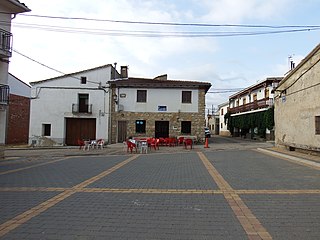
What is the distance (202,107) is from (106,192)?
69.9ft

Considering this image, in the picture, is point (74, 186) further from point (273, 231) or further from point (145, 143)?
point (145, 143)

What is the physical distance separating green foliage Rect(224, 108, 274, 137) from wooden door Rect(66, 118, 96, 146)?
58.7 feet

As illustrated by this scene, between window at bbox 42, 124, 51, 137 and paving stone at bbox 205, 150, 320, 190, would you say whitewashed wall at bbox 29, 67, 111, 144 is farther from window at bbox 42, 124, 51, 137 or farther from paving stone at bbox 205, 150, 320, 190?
paving stone at bbox 205, 150, 320, 190

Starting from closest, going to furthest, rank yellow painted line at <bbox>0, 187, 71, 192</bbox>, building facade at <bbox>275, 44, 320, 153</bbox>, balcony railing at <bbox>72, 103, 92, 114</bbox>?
1. yellow painted line at <bbox>0, 187, 71, 192</bbox>
2. building facade at <bbox>275, 44, 320, 153</bbox>
3. balcony railing at <bbox>72, 103, 92, 114</bbox>

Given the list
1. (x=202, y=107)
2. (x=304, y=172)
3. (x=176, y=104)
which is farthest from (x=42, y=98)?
(x=304, y=172)

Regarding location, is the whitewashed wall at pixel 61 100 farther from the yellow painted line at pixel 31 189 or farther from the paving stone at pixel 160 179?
the yellow painted line at pixel 31 189

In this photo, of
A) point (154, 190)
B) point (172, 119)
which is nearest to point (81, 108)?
point (172, 119)

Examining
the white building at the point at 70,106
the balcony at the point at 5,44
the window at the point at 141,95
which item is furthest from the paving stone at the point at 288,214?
the white building at the point at 70,106

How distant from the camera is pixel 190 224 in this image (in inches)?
175

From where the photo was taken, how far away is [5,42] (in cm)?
1381

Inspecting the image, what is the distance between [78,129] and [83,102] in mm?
2657

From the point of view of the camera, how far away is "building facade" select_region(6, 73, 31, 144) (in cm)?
3162

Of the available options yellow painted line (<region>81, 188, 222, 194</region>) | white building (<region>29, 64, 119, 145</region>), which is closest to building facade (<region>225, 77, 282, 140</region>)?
white building (<region>29, 64, 119, 145</region>)

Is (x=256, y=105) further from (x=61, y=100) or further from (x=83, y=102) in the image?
(x=61, y=100)
